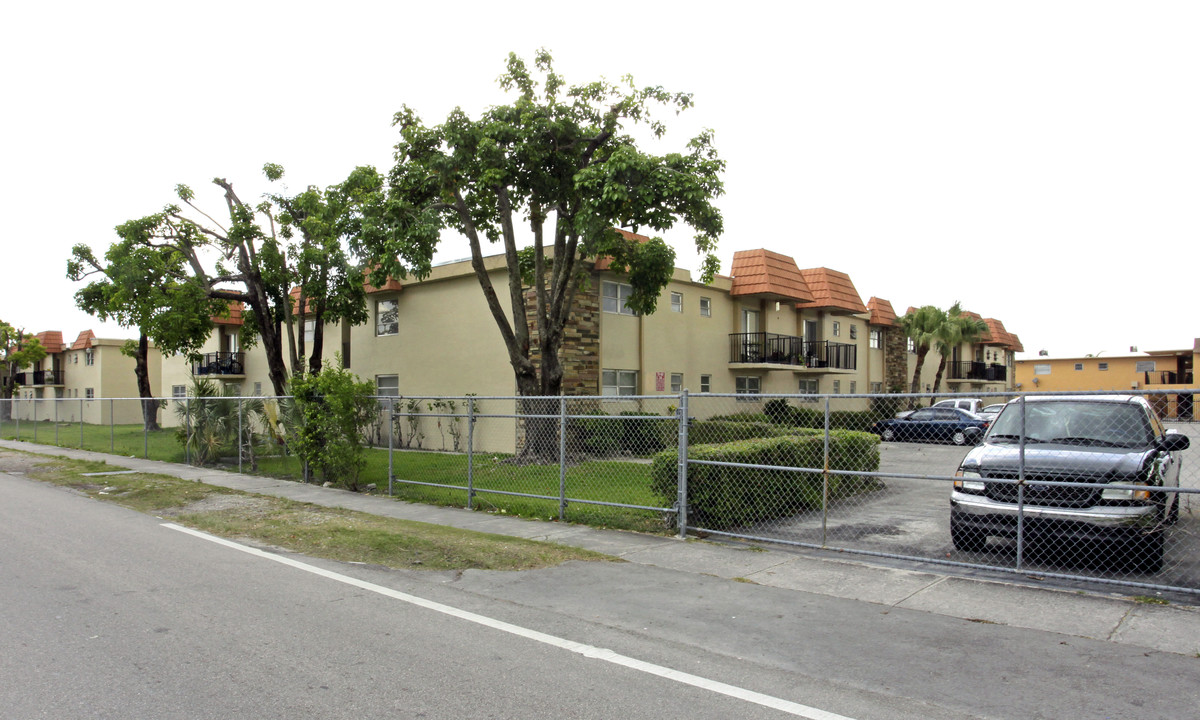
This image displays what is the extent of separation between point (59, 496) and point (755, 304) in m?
21.2

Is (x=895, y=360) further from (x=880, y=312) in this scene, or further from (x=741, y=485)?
(x=741, y=485)

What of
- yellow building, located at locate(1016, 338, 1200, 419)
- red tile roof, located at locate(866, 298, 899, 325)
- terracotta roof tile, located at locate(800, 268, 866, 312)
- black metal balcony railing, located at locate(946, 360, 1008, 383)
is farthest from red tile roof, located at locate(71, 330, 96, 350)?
yellow building, located at locate(1016, 338, 1200, 419)

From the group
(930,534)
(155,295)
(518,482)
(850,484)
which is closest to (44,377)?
(155,295)

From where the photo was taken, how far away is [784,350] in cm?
2798

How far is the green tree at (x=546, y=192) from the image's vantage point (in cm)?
1533

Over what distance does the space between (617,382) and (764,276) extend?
7568 millimetres

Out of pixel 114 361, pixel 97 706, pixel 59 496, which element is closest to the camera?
pixel 97 706

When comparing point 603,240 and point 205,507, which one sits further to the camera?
point 603,240

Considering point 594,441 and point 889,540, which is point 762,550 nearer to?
point 889,540

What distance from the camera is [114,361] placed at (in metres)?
46.5

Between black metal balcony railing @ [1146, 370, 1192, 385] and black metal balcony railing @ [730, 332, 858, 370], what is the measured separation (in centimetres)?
3175

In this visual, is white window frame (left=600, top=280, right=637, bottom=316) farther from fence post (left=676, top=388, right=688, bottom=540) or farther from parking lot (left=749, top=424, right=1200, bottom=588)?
fence post (left=676, top=388, right=688, bottom=540)

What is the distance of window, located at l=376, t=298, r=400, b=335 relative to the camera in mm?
25328

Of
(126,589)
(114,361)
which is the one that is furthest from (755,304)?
(114,361)
